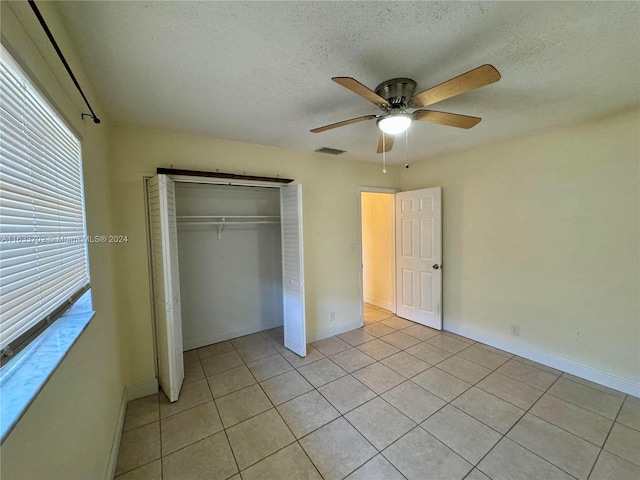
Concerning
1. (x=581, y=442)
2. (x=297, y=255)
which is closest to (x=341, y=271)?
(x=297, y=255)

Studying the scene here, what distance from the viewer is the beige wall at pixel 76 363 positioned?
0.84 meters

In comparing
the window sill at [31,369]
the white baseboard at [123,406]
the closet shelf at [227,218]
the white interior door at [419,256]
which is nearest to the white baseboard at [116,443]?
the white baseboard at [123,406]

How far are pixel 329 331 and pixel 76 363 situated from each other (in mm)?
2897

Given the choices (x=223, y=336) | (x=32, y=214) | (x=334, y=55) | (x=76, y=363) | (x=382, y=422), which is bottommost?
(x=382, y=422)

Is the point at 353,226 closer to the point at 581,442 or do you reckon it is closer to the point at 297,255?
the point at 297,255

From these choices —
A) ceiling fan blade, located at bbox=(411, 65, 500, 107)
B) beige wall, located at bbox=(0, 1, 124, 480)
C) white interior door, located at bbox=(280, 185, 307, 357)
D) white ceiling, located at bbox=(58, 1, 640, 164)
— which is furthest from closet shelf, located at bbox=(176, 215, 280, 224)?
ceiling fan blade, located at bbox=(411, 65, 500, 107)

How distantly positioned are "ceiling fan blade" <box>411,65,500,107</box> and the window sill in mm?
2008

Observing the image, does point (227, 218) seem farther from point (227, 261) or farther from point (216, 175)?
point (216, 175)

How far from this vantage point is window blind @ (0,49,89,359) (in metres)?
0.80

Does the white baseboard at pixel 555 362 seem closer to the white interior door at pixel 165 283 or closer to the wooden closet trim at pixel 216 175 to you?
the wooden closet trim at pixel 216 175

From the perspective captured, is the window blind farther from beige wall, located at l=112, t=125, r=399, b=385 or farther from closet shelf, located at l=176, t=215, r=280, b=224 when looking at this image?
closet shelf, located at l=176, t=215, r=280, b=224

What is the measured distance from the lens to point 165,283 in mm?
2293

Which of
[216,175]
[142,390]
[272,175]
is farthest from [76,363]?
[272,175]

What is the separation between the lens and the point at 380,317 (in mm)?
4457
